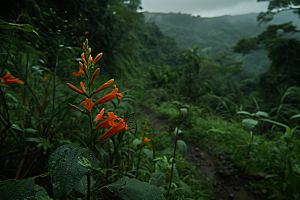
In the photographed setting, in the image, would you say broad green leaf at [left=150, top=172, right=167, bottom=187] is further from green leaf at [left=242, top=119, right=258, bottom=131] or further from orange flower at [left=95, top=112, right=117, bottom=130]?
green leaf at [left=242, top=119, right=258, bottom=131]

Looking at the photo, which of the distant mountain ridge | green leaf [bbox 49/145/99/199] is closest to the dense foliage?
green leaf [bbox 49/145/99/199]

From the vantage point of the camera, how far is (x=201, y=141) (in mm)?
2252

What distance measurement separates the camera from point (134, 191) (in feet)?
1.43

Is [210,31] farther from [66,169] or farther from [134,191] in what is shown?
[66,169]

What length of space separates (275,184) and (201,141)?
101 cm

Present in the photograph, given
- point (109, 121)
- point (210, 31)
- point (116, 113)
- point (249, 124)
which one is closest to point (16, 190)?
point (109, 121)

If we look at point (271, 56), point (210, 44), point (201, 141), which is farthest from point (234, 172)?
point (210, 44)

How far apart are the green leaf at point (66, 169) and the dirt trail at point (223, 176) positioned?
58.8 inches

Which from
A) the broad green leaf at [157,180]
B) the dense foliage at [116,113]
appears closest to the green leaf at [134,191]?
the dense foliage at [116,113]

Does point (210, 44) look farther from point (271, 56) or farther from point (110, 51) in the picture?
point (110, 51)

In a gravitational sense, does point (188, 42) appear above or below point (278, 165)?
above

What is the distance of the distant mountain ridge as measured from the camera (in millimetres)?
26047

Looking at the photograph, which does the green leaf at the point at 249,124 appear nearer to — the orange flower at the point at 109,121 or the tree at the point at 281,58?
Answer: the orange flower at the point at 109,121

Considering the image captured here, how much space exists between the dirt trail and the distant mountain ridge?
26.2m
